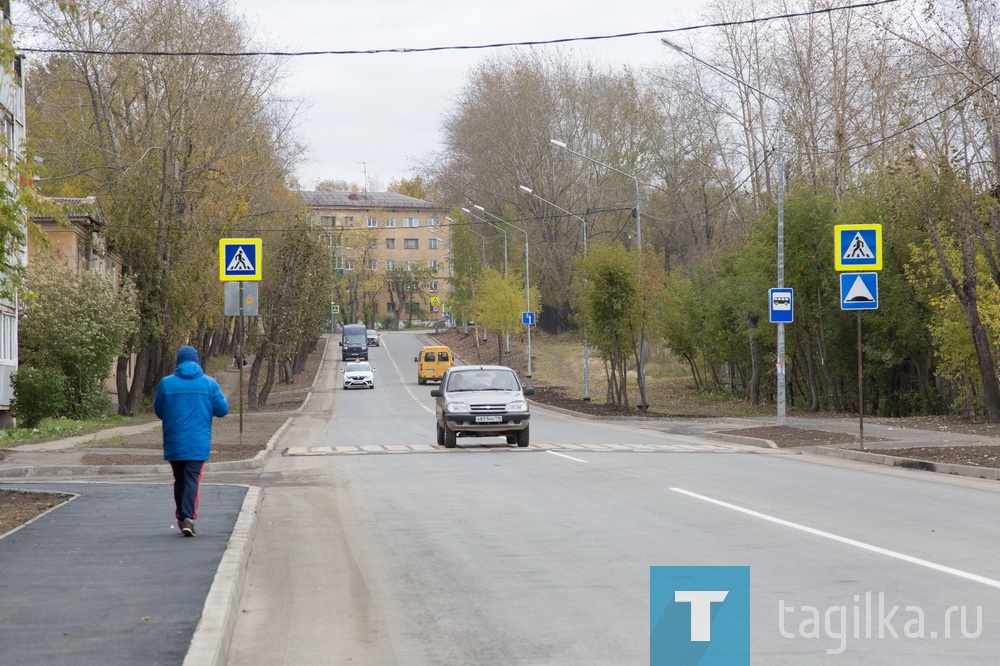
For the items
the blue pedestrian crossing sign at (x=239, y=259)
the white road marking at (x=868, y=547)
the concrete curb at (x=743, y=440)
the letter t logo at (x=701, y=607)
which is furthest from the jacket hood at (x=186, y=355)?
the concrete curb at (x=743, y=440)

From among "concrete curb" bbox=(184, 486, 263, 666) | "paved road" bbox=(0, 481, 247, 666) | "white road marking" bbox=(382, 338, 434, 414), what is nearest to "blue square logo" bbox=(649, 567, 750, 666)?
"concrete curb" bbox=(184, 486, 263, 666)

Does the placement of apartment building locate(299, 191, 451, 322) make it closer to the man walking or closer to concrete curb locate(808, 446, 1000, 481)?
concrete curb locate(808, 446, 1000, 481)

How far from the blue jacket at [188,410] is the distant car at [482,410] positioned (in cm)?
1296

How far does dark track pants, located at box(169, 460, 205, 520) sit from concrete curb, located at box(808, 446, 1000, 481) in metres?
11.4

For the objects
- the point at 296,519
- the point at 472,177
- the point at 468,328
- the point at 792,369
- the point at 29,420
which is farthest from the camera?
the point at 468,328

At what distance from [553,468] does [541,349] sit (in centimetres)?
6240

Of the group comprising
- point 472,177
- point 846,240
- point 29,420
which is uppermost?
point 472,177

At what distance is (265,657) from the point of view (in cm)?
649

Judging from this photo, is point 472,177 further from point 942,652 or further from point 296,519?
point 942,652

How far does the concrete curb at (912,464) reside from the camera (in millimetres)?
17062

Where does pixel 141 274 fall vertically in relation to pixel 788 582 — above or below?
above

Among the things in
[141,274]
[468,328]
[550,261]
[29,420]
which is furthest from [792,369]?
[468,328]

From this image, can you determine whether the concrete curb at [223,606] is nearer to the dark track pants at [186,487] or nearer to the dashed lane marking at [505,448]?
the dark track pants at [186,487]

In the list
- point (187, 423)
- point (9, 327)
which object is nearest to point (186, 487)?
point (187, 423)
